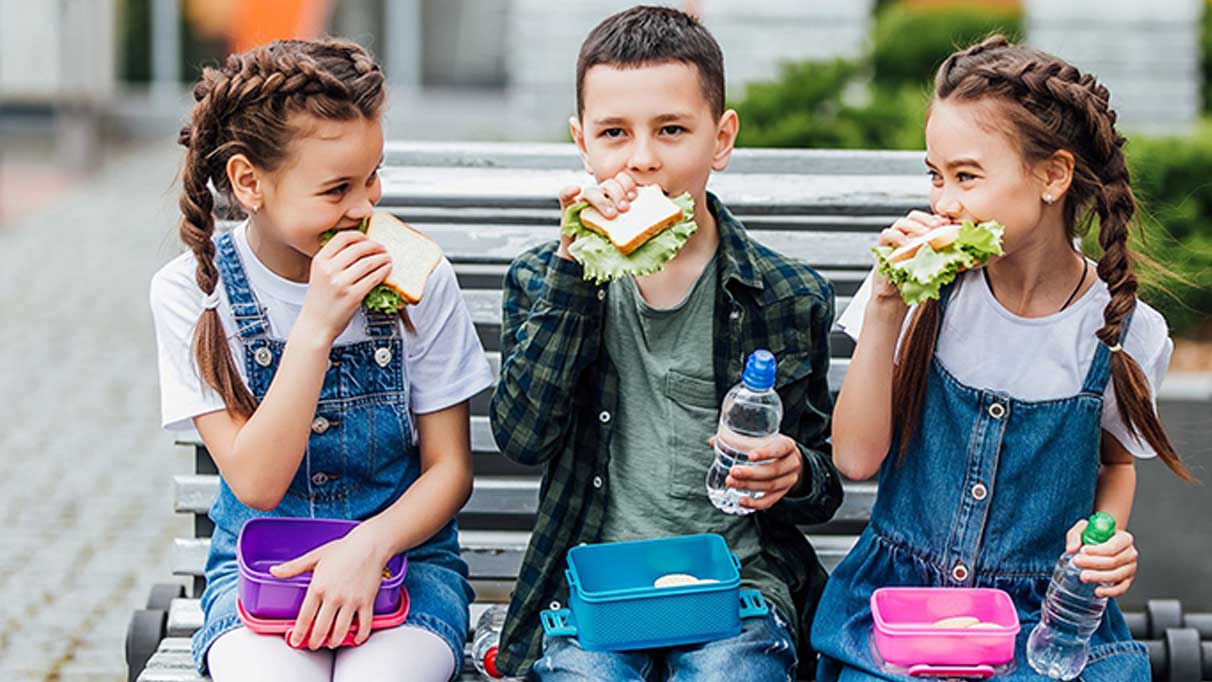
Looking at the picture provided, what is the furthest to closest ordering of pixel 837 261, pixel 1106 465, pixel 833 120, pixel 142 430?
pixel 833 120
pixel 142 430
pixel 837 261
pixel 1106 465

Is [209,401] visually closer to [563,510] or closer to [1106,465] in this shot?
[563,510]

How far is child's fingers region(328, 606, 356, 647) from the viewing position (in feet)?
9.76

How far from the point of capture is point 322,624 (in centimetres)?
297

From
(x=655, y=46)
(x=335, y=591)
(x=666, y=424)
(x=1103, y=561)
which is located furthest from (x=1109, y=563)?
(x=335, y=591)

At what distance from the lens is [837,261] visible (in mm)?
3896

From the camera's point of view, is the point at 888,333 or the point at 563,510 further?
the point at 563,510

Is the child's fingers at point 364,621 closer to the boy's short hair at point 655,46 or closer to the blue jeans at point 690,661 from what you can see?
the blue jeans at point 690,661

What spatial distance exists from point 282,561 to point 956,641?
132 centimetres

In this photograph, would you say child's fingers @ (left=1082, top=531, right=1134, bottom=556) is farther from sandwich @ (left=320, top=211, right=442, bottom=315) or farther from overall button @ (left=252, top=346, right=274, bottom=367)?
overall button @ (left=252, top=346, right=274, bottom=367)

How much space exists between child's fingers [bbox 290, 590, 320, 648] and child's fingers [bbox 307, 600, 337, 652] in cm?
1

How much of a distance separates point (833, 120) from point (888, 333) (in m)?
5.57

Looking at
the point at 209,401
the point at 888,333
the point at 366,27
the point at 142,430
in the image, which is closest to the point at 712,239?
the point at 888,333

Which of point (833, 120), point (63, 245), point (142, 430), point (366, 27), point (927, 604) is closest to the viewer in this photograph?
point (927, 604)

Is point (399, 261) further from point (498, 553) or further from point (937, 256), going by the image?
point (937, 256)
